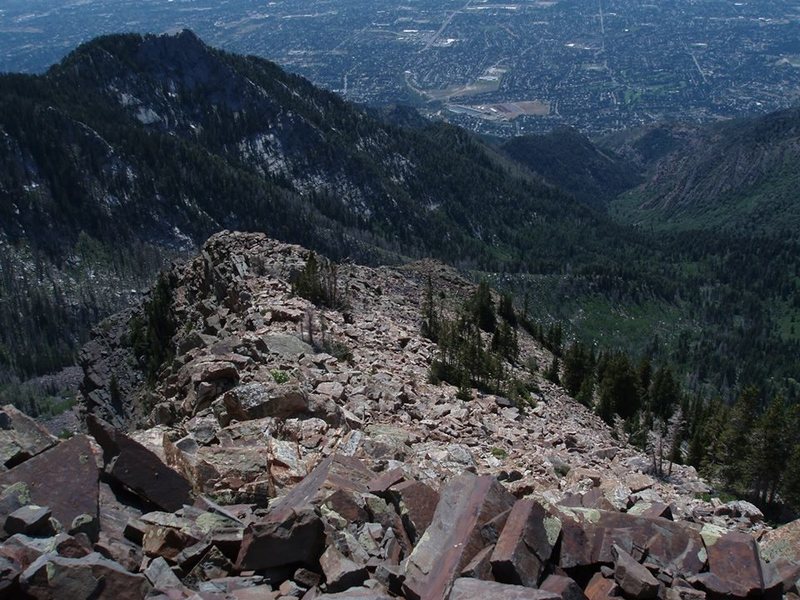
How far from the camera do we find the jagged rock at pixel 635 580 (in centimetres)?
1504

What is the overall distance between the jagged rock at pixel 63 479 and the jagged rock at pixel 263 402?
39.4 ft

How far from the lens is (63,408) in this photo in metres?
185

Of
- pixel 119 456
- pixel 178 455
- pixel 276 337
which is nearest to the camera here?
pixel 119 456

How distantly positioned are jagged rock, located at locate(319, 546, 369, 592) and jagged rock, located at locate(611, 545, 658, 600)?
5.70 metres

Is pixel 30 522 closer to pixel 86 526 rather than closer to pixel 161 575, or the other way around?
pixel 86 526

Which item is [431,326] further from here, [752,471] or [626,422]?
[752,471]

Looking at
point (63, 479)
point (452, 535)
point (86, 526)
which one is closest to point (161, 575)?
point (86, 526)

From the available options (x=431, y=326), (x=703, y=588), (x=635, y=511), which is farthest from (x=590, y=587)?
(x=431, y=326)

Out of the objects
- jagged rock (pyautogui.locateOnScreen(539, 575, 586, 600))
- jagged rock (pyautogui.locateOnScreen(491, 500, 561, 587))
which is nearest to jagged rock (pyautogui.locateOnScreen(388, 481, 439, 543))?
jagged rock (pyautogui.locateOnScreen(491, 500, 561, 587))

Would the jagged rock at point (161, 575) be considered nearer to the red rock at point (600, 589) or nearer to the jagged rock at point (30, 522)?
the jagged rock at point (30, 522)

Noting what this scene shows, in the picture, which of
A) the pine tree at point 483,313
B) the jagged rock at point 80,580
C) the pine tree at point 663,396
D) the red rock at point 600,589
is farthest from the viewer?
the pine tree at point 483,313

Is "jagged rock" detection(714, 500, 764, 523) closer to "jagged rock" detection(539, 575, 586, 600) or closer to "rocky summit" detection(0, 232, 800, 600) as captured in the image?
"rocky summit" detection(0, 232, 800, 600)

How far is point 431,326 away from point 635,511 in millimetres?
41508

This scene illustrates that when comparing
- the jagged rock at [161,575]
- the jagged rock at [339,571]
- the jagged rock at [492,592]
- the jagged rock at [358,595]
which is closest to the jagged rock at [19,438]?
the jagged rock at [161,575]
